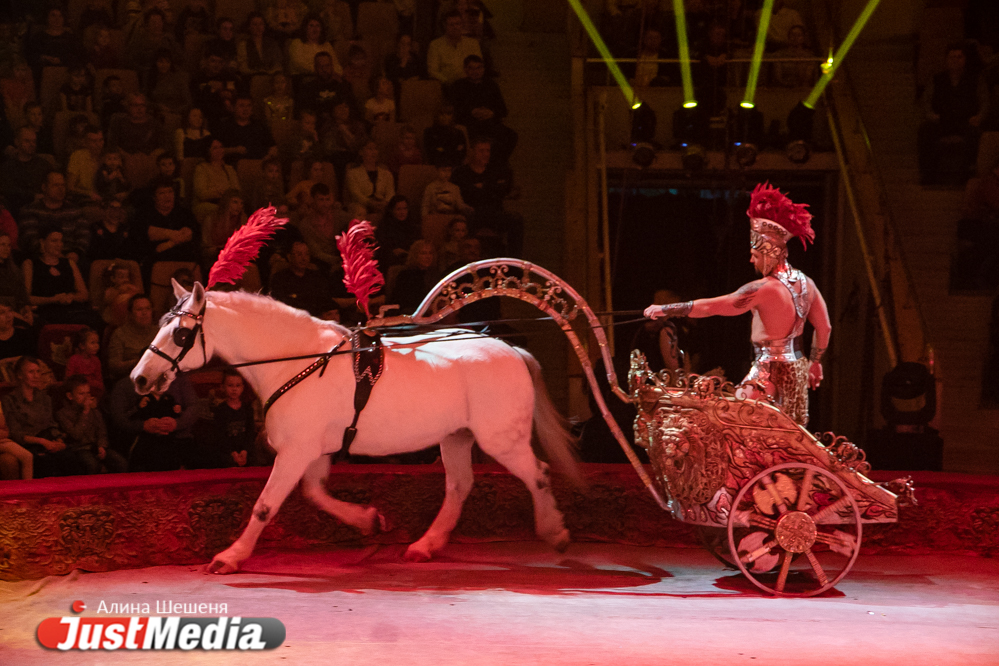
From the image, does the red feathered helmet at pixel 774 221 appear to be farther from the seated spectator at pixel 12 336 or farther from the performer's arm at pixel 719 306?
the seated spectator at pixel 12 336

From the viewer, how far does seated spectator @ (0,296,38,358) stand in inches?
285

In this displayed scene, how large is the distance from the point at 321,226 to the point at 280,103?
5.29ft

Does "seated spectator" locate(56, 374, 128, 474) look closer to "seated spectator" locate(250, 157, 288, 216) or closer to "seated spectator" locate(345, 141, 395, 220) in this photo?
"seated spectator" locate(250, 157, 288, 216)

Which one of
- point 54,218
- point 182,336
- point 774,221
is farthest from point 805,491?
point 54,218

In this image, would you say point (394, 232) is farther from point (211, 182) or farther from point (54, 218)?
point (54, 218)

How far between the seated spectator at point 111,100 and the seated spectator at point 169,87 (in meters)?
0.29

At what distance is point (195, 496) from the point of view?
18.1 ft

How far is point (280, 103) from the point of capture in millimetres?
9234

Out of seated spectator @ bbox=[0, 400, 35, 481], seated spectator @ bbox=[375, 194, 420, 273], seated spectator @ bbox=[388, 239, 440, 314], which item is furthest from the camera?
seated spectator @ bbox=[375, 194, 420, 273]

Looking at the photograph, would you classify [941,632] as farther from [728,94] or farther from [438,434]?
[728,94]

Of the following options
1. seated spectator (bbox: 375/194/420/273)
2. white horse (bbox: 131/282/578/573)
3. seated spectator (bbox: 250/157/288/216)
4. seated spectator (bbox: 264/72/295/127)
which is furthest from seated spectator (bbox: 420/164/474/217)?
white horse (bbox: 131/282/578/573)

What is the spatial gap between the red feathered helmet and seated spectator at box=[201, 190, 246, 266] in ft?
15.3

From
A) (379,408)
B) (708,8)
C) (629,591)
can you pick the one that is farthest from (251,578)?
(708,8)

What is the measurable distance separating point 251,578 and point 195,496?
28.2 inches
